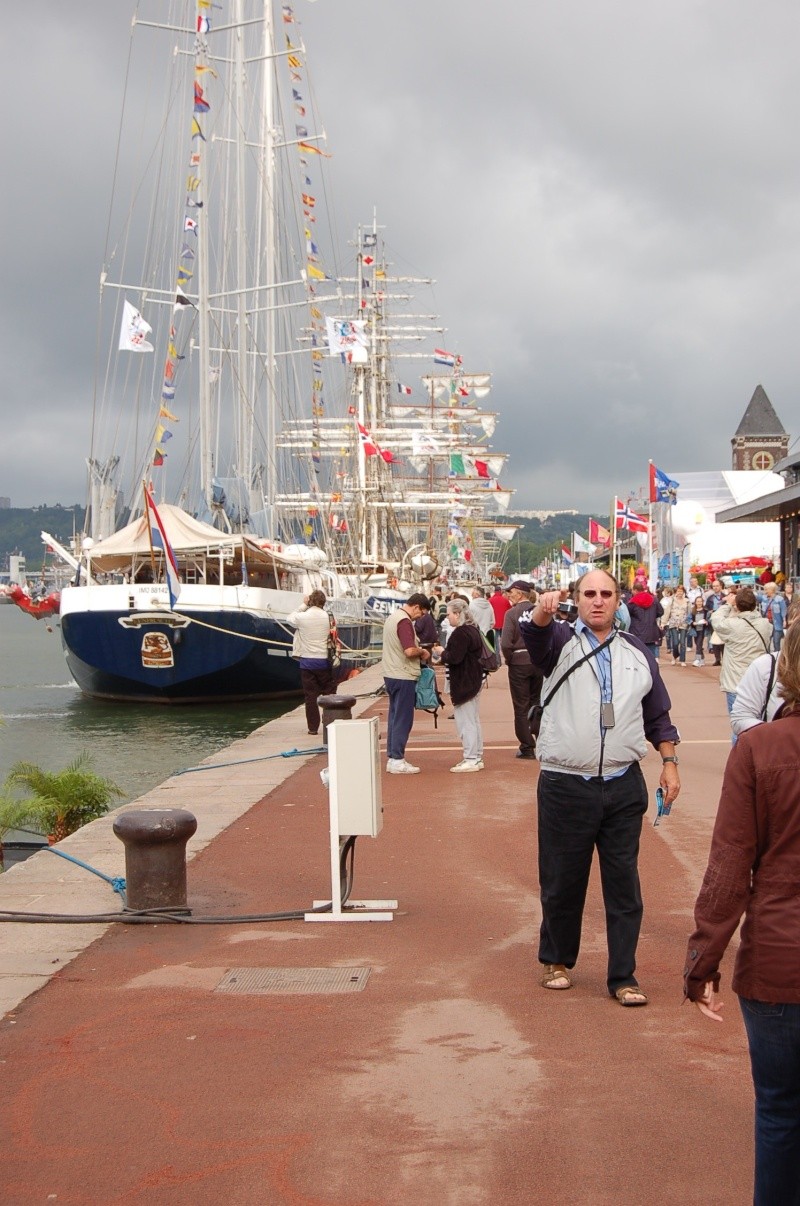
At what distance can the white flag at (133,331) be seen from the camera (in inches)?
1337

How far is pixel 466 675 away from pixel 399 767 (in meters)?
1.37

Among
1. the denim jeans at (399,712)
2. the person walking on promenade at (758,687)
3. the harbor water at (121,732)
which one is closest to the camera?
the person walking on promenade at (758,687)

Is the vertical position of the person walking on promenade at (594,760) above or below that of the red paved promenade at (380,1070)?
above

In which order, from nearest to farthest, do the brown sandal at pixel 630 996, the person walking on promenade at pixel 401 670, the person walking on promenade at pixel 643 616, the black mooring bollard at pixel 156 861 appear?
1. the brown sandal at pixel 630 996
2. the black mooring bollard at pixel 156 861
3. the person walking on promenade at pixel 401 670
4. the person walking on promenade at pixel 643 616

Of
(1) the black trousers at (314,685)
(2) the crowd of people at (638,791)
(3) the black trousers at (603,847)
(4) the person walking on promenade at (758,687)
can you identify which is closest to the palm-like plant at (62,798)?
(2) the crowd of people at (638,791)

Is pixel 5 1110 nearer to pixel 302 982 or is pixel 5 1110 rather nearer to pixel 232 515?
pixel 302 982

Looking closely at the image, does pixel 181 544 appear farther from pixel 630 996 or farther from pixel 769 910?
pixel 769 910

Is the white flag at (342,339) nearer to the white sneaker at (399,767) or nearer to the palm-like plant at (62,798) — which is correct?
the palm-like plant at (62,798)

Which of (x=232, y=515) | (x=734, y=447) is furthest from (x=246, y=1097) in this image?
(x=734, y=447)

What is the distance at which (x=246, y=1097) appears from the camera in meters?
4.86

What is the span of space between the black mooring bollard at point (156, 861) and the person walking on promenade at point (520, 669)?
7.06 meters

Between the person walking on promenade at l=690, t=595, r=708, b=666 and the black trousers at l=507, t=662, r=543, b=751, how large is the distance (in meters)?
16.7

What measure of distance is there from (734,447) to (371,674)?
11810 cm

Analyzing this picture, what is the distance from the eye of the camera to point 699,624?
30.9 m
